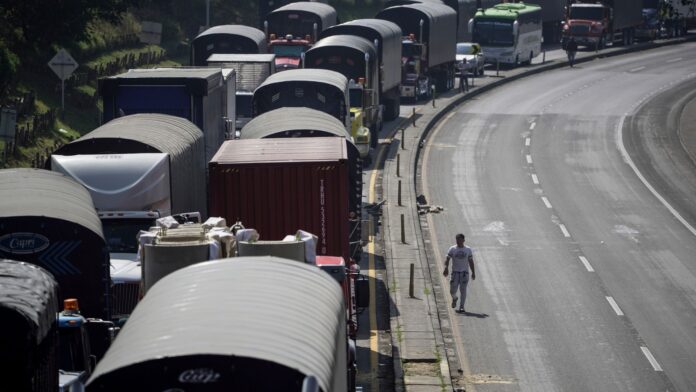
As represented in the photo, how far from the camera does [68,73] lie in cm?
3450

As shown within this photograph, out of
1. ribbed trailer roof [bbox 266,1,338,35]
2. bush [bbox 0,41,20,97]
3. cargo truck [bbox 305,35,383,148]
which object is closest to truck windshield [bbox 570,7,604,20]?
ribbed trailer roof [bbox 266,1,338,35]

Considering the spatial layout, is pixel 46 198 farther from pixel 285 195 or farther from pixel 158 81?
pixel 158 81

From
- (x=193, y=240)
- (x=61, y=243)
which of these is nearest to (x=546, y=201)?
(x=193, y=240)

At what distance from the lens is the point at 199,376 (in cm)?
988

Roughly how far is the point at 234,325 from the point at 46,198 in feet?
25.9

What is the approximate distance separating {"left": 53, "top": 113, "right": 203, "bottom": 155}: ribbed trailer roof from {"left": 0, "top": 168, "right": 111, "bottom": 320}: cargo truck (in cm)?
456

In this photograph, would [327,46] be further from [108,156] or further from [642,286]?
[108,156]

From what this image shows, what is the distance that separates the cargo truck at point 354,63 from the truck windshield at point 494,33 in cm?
2684

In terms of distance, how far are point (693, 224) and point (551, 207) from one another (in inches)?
154

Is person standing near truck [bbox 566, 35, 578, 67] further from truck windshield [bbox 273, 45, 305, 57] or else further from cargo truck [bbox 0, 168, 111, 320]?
cargo truck [bbox 0, 168, 111, 320]

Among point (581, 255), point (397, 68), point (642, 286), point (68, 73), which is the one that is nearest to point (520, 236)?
point (581, 255)

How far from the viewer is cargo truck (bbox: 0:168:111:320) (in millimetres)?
16703

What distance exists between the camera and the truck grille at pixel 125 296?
63.4 ft

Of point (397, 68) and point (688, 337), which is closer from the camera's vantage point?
point (688, 337)
